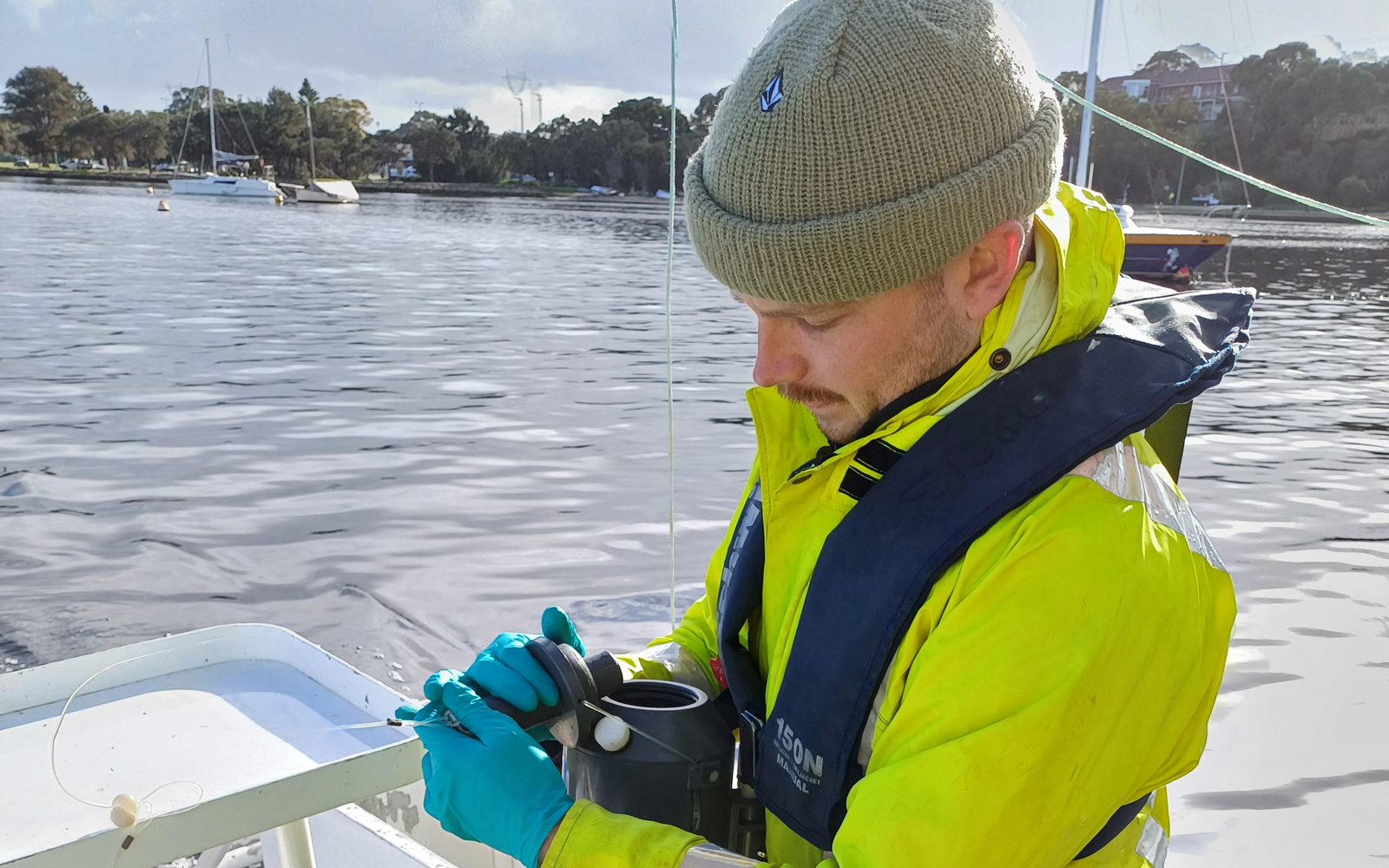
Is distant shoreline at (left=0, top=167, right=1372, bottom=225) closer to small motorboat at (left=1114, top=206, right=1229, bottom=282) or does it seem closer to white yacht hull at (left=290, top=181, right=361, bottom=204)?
white yacht hull at (left=290, top=181, right=361, bottom=204)

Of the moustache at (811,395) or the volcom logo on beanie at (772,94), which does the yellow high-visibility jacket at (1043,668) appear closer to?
the moustache at (811,395)

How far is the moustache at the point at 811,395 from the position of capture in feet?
5.35

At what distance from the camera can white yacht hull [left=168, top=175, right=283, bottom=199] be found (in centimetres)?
7269

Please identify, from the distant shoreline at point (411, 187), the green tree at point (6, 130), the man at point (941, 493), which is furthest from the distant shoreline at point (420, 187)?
the man at point (941, 493)

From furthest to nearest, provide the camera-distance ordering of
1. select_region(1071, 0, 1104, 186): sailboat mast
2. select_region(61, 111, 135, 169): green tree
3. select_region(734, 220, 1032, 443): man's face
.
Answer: select_region(61, 111, 135, 169): green tree < select_region(1071, 0, 1104, 186): sailboat mast < select_region(734, 220, 1032, 443): man's face

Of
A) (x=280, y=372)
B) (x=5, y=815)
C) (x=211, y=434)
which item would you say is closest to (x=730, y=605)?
(x=5, y=815)

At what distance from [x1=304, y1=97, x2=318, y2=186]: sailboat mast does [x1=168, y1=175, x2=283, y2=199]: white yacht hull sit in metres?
14.7

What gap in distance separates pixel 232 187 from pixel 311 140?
20413 millimetres

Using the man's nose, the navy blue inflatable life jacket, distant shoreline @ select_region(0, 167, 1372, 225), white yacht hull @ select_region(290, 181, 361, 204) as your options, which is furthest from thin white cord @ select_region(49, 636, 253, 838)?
distant shoreline @ select_region(0, 167, 1372, 225)

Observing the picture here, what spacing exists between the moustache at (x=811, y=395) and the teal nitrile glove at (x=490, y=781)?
69 cm

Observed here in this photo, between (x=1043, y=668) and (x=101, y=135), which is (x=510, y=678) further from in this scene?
(x=101, y=135)

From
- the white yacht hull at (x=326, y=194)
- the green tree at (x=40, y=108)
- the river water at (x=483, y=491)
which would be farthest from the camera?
the green tree at (x=40, y=108)

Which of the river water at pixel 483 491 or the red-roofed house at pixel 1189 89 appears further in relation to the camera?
the red-roofed house at pixel 1189 89

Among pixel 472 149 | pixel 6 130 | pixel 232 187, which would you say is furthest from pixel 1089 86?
pixel 6 130
